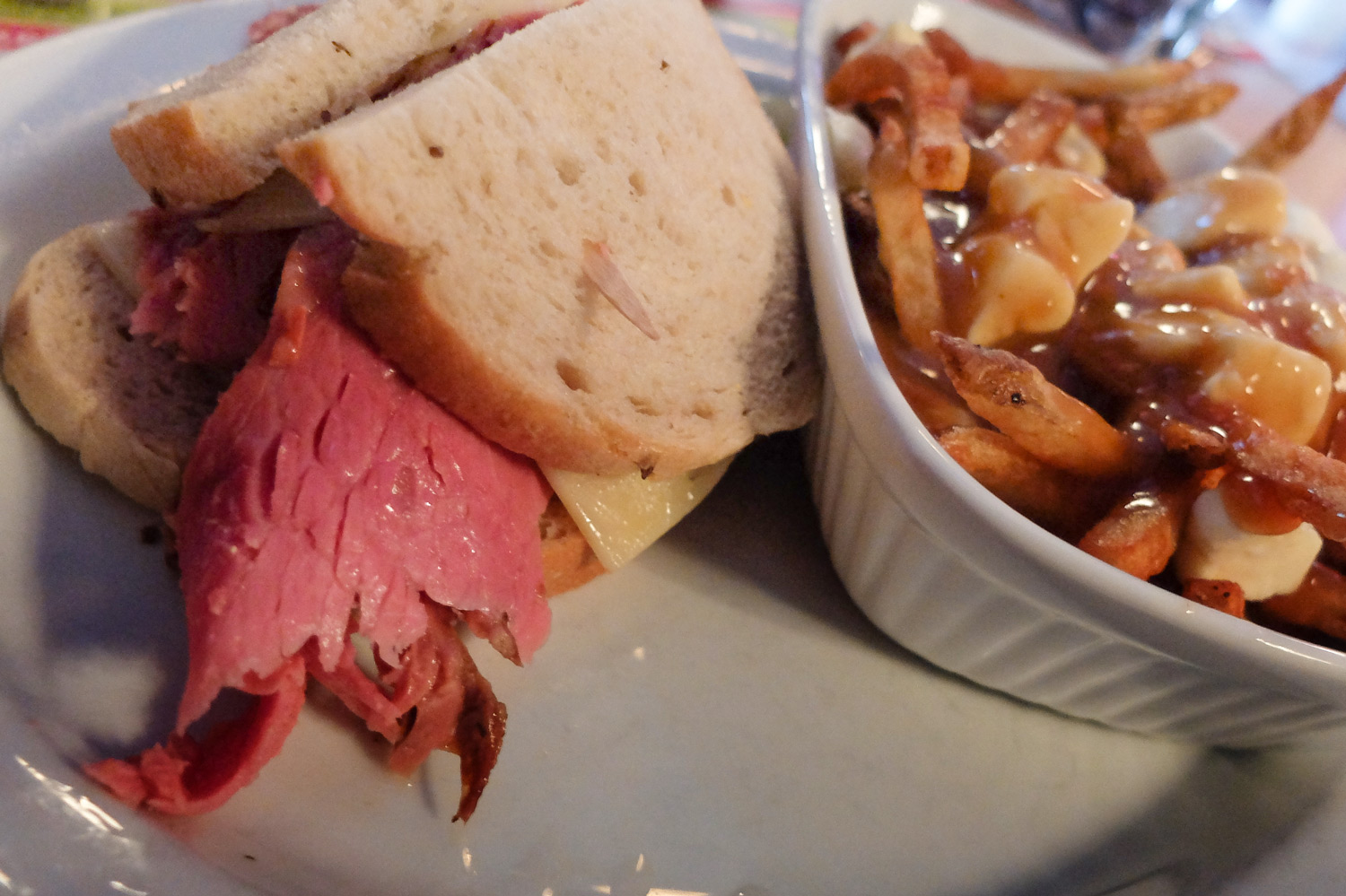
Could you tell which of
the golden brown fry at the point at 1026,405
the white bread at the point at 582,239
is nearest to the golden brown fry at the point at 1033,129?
the white bread at the point at 582,239

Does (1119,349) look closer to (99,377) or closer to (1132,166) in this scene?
Answer: (1132,166)

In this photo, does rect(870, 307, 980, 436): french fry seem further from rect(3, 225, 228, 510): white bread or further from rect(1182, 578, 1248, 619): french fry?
rect(3, 225, 228, 510): white bread

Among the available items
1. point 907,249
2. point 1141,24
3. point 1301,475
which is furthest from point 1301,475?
point 1141,24

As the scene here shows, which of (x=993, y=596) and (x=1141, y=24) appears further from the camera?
(x=1141, y=24)

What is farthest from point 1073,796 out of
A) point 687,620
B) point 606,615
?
point 606,615

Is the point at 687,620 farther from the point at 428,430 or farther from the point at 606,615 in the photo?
the point at 428,430

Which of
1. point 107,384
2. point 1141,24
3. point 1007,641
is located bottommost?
point 1141,24

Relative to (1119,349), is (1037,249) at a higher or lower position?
higher
